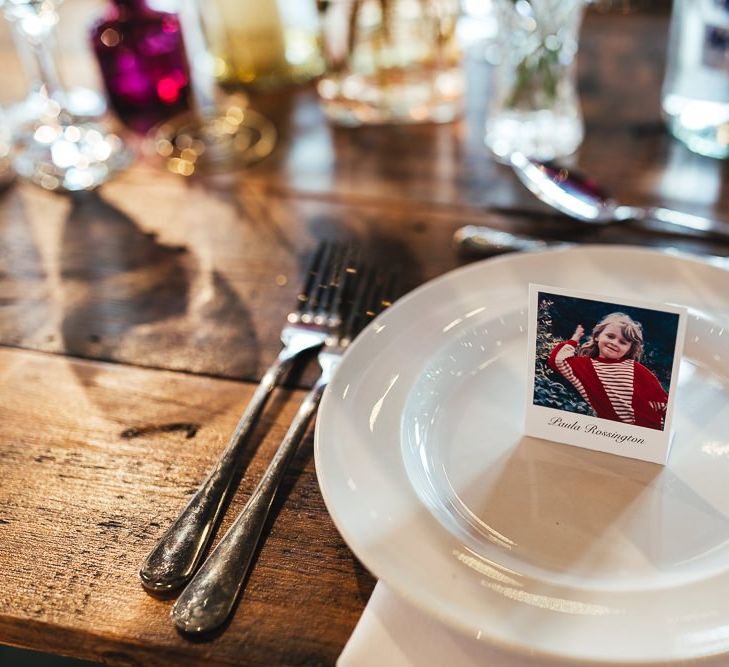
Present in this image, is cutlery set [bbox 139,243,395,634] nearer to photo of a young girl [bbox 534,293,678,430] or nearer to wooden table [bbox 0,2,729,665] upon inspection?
wooden table [bbox 0,2,729,665]

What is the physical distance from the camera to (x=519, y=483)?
1.58 feet

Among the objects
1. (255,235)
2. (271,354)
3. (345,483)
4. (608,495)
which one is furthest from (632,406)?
(255,235)

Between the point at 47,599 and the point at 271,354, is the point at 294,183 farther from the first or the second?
the point at 47,599

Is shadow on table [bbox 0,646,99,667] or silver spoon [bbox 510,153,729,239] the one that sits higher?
silver spoon [bbox 510,153,729,239]

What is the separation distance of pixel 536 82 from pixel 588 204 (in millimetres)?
150

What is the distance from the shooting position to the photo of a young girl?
450mm

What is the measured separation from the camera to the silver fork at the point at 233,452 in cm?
47

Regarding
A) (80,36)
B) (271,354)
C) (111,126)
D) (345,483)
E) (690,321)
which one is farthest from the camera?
(80,36)

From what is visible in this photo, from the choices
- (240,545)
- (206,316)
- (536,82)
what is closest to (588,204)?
(536,82)

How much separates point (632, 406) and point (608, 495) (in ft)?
0.17

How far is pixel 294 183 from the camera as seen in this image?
2.97 feet

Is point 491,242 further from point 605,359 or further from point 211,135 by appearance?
point 211,135

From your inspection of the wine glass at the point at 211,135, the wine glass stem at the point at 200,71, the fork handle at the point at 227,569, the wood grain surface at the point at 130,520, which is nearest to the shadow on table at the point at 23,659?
the wood grain surface at the point at 130,520

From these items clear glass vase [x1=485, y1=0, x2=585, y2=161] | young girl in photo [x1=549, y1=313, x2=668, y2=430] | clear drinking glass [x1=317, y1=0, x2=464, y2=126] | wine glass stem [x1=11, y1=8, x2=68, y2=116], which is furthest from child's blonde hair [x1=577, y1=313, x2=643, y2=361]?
wine glass stem [x1=11, y1=8, x2=68, y2=116]
